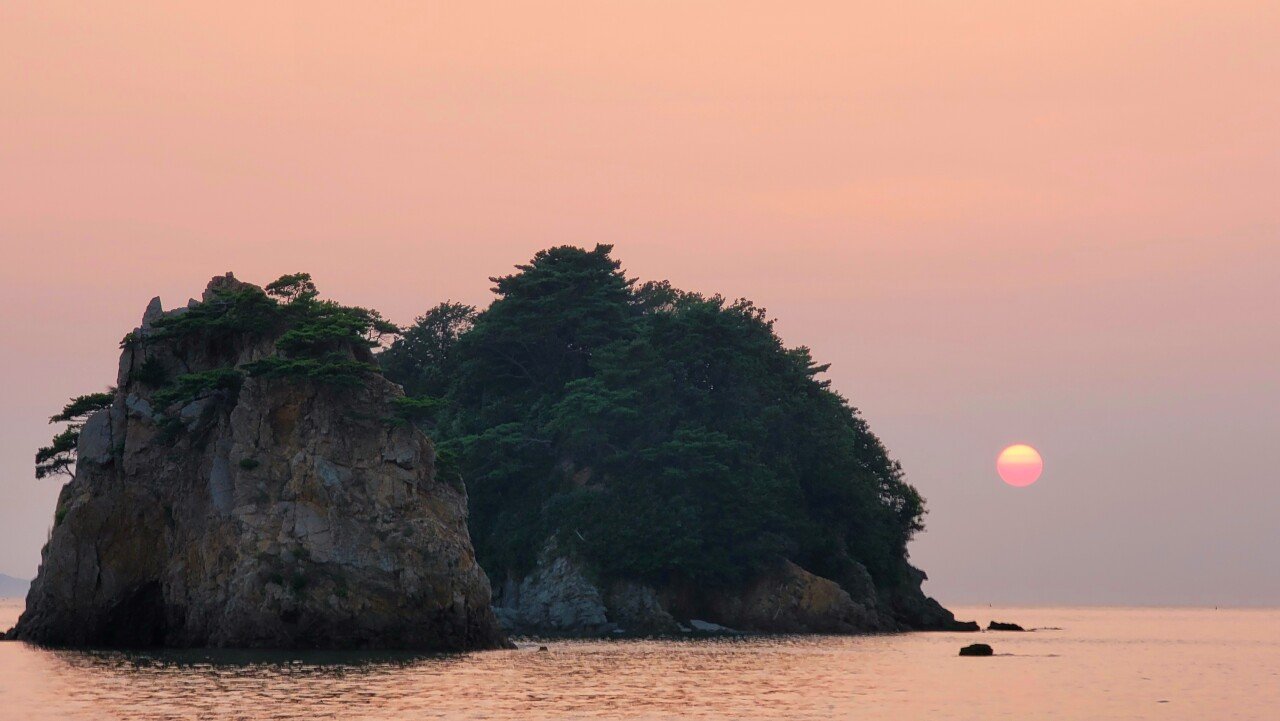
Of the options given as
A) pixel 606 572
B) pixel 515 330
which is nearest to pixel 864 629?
pixel 606 572

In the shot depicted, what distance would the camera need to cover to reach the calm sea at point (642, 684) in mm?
44844

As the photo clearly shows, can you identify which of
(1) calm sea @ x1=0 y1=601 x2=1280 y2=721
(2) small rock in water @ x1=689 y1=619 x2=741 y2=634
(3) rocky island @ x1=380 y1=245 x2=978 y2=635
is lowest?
(1) calm sea @ x1=0 y1=601 x2=1280 y2=721

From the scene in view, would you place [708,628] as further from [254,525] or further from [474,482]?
[254,525]

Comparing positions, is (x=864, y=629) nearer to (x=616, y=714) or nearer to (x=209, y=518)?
(x=209, y=518)

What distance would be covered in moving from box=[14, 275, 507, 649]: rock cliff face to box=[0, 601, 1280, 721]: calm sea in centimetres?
448

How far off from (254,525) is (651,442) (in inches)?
1570

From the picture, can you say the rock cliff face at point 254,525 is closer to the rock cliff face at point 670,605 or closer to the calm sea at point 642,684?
the calm sea at point 642,684

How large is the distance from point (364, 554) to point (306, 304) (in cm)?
1463

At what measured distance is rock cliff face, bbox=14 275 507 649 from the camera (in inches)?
2872

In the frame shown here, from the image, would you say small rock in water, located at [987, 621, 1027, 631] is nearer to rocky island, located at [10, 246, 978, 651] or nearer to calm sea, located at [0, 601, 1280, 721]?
rocky island, located at [10, 246, 978, 651]

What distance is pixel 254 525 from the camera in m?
74.0

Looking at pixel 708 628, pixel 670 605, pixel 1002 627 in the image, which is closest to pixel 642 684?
pixel 708 628

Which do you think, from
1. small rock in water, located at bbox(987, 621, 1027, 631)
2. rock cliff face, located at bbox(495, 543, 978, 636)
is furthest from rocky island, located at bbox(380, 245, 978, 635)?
small rock in water, located at bbox(987, 621, 1027, 631)

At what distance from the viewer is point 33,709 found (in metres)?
43.3
